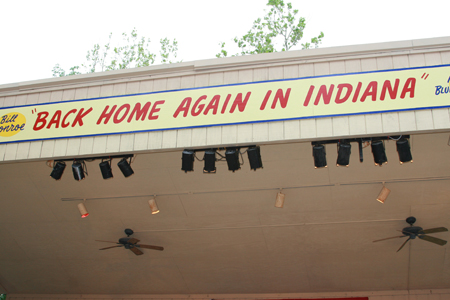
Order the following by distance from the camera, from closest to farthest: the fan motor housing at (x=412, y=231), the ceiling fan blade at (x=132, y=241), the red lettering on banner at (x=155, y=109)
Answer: the red lettering on banner at (x=155, y=109) → the fan motor housing at (x=412, y=231) → the ceiling fan blade at (x=132, y=241)

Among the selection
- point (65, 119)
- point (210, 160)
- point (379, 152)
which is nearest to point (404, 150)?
point (379, 152)

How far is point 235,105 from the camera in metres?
5.10

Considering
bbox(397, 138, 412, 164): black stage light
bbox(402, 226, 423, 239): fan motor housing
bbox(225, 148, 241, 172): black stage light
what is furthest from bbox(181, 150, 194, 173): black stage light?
bbox(402, 226, 423, 239): fan motor housing

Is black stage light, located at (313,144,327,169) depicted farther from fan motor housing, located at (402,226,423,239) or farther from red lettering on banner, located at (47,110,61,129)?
red lettering on banner, located at (47,110,61,129)

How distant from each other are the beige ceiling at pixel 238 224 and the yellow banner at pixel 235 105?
88cm

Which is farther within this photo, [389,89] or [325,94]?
[325,94]

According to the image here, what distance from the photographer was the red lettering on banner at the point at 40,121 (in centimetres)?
573

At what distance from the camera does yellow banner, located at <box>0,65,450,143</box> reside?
15.3ft

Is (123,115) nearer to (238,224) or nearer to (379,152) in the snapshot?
(238,224)

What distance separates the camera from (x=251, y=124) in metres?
4.98

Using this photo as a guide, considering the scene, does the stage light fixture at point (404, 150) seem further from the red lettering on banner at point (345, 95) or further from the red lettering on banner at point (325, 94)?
the red lettering on banner at point (325, 94)

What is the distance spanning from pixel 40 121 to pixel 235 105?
9.34ft

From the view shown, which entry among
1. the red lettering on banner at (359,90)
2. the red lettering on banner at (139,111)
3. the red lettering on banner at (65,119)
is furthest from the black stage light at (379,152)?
the red lettering on banner at (65,119)

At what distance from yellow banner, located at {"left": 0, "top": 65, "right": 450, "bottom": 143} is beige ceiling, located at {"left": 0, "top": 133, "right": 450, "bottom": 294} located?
876 millimetres
